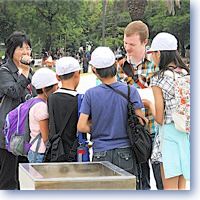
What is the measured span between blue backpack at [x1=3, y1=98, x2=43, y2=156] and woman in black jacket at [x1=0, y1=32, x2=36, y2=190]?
7 cm

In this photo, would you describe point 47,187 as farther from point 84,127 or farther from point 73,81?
point 73,81

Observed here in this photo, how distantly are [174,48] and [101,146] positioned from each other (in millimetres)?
641

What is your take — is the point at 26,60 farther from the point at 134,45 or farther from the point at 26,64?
the point at 134,45

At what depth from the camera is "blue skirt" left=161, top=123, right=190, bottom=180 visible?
282cm

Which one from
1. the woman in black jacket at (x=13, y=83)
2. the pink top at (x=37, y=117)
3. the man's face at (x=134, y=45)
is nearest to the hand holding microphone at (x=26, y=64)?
the woman in black jacket at (x=13, y=83)

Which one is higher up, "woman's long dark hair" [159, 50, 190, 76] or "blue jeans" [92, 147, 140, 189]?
"woman's long dark hair" [159, 50, 190, 76]

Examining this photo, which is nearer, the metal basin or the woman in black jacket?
the metal basin

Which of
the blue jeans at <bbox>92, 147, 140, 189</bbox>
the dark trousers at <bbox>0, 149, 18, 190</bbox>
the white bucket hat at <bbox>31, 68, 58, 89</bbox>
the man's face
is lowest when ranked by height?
the dark trousers at <bbox>0, 149, 18, 190</bbox>

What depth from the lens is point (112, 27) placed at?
314cm

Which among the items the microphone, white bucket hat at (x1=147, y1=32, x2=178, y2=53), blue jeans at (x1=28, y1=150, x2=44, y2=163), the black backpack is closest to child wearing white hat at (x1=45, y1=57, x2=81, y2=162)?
blue jeans at (x1=28, y1=150, x2=44, y2=163)

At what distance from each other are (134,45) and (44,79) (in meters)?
0.54

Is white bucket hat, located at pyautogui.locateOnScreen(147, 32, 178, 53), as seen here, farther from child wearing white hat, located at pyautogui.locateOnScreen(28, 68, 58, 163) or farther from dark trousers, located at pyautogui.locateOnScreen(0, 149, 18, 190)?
dark trousers, located at pyautogui.locateOnScreen(0, 149, 18, 190)

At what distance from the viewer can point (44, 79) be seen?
2.86 meters

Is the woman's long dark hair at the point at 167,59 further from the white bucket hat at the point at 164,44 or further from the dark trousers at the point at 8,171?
the dark trousers at the point at 8,171
